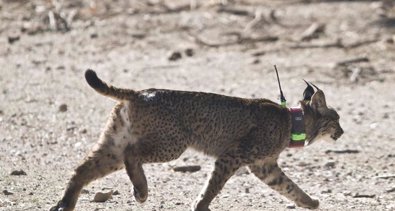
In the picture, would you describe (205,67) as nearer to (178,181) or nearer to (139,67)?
(139,67)

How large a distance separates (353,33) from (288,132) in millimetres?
9599

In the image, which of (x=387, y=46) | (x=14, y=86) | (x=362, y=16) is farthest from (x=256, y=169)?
(x=362, y=16)

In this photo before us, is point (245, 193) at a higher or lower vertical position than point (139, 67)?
higher

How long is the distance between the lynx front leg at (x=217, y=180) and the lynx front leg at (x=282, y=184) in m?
0.50

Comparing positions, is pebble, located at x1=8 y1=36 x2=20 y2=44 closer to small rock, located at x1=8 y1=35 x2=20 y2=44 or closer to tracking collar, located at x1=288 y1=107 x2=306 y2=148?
small rock, located at x1=8 y1=35 x2=20 y2=44

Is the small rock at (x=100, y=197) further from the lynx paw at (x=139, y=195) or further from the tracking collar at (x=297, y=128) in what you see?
the tracking collar at (x=297, y=128)

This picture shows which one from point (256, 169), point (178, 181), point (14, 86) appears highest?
point (256, 169)

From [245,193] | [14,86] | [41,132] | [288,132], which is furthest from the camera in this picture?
[14,86]

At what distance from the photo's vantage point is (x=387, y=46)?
17703mm

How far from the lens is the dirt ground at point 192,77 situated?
10.2m

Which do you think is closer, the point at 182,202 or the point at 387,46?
the point at 182,202

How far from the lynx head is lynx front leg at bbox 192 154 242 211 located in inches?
37.1

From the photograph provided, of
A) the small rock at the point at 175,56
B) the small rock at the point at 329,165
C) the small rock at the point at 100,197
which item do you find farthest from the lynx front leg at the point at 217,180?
the small rock at the point at 175,56

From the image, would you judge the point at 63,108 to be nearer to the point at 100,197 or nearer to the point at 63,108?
the point at 63,108
